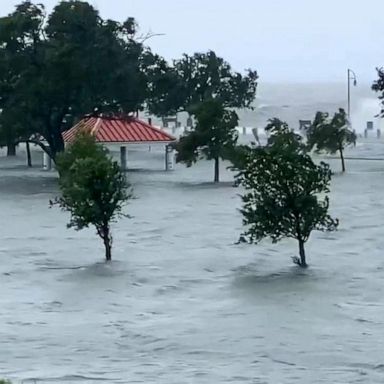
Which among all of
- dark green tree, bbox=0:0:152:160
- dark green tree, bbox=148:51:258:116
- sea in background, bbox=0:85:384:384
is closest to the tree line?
dark green tree, bbox=0:0:152:160

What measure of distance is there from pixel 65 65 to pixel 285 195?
27.8 metres

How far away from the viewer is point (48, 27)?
2089 inches

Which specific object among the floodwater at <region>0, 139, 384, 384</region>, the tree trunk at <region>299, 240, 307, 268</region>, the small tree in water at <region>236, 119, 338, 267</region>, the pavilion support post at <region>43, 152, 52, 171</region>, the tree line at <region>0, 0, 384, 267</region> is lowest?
the floodwater at <region>0, 139, 384, 384</region>

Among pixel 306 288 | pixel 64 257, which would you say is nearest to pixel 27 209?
pixel 64 257

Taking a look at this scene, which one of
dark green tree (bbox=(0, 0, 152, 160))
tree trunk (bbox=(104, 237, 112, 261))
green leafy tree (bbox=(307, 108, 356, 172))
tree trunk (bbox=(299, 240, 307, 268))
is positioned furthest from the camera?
green leafy tree (bbox=(307, 108, 356, 172))

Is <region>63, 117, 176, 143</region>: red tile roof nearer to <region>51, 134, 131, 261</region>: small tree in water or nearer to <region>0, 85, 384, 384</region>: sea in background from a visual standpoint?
<region>0, 85, 384, 384</region>: sea in background

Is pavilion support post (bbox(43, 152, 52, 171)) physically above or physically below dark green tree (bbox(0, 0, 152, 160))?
below

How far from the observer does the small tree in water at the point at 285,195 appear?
24.6m

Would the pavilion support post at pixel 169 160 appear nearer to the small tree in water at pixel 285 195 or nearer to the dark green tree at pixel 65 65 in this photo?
the dark green tree at pixel 65 65

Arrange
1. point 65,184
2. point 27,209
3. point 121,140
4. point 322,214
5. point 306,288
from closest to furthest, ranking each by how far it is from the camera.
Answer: point 306,288 < point 322,214 < point 65,184 < point 27,209 < point 121,140

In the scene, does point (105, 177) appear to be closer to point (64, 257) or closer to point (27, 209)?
point (64, 257)

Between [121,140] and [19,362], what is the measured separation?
41191mm

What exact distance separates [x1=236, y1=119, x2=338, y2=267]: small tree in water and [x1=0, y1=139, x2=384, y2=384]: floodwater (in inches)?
28.8

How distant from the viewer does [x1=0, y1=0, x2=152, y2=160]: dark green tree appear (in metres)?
51.5
